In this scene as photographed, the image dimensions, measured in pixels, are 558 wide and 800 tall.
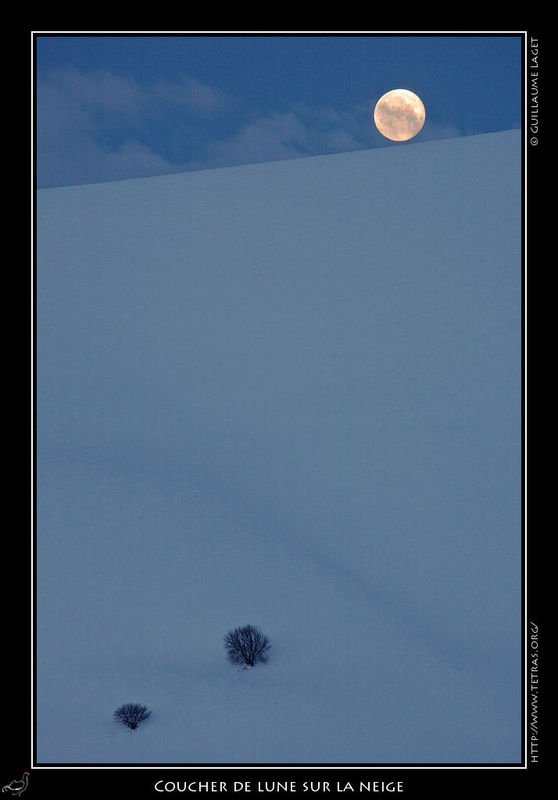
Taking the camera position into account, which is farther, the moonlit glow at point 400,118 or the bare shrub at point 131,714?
the moonlit glow at point 400,118

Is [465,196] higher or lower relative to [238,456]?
higher

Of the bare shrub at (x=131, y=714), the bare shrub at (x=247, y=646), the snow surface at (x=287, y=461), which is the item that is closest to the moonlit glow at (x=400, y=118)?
the snow surface at (x=287, y=461)

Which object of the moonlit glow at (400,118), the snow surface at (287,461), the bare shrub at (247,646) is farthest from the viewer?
the moonlit glow at (400,118)

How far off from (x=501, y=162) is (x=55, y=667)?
33.2 ft

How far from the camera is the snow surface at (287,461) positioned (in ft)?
14.6

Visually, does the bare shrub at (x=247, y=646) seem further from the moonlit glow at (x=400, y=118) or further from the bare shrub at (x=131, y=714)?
the moonlit glow at (x=400, y=118)

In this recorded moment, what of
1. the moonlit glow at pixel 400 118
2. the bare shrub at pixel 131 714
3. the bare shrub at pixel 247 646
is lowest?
the bare shrub at pixel 131 714

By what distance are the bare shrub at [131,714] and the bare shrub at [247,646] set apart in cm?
73

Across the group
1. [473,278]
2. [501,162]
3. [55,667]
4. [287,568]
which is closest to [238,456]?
[287,568]

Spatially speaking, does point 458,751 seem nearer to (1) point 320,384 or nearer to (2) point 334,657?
(2) point 334,657

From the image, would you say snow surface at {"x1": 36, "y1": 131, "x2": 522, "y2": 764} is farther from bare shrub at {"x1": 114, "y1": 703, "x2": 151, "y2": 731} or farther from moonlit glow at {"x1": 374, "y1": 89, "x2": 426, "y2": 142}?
moonlit glow at {"x1": 374, "y1": 89, "x2": 426, "y2": 142}

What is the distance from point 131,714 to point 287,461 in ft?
11.4

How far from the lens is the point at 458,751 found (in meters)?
4.20

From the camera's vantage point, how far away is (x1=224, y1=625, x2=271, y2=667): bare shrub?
4.68 m
